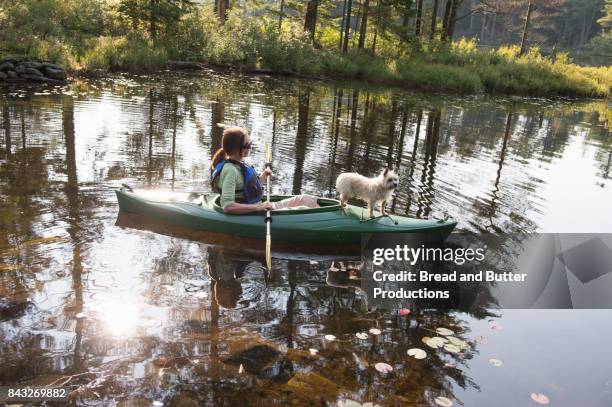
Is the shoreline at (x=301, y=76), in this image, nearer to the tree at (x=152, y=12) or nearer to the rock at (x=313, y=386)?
the tree at (x=152, y=12)

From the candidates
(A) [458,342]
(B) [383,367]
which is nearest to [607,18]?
(A) [458,342]

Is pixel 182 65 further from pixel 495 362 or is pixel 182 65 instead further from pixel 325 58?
pixel 495 362

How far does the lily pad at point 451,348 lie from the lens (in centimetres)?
457

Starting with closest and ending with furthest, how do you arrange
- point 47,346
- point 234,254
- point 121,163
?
1. point 47,346
2. point 234,254
3. point 121,163

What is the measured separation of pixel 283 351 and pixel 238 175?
2.59 m

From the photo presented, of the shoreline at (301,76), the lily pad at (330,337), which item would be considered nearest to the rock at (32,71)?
the shoreline at (301,76)

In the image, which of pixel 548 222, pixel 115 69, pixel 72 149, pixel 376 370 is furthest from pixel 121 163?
pixel 115 69

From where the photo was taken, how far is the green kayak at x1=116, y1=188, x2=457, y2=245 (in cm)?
634

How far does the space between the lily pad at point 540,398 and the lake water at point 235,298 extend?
0.06 meters

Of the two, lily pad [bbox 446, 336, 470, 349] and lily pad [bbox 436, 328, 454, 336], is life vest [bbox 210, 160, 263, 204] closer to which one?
lily pad [bbox 436, 328, 454, 336]

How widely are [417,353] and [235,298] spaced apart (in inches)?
74.3

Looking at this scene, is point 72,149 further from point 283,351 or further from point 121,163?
point 283,351

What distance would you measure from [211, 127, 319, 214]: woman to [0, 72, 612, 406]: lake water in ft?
2.05

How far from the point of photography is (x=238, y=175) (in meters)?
6.25
